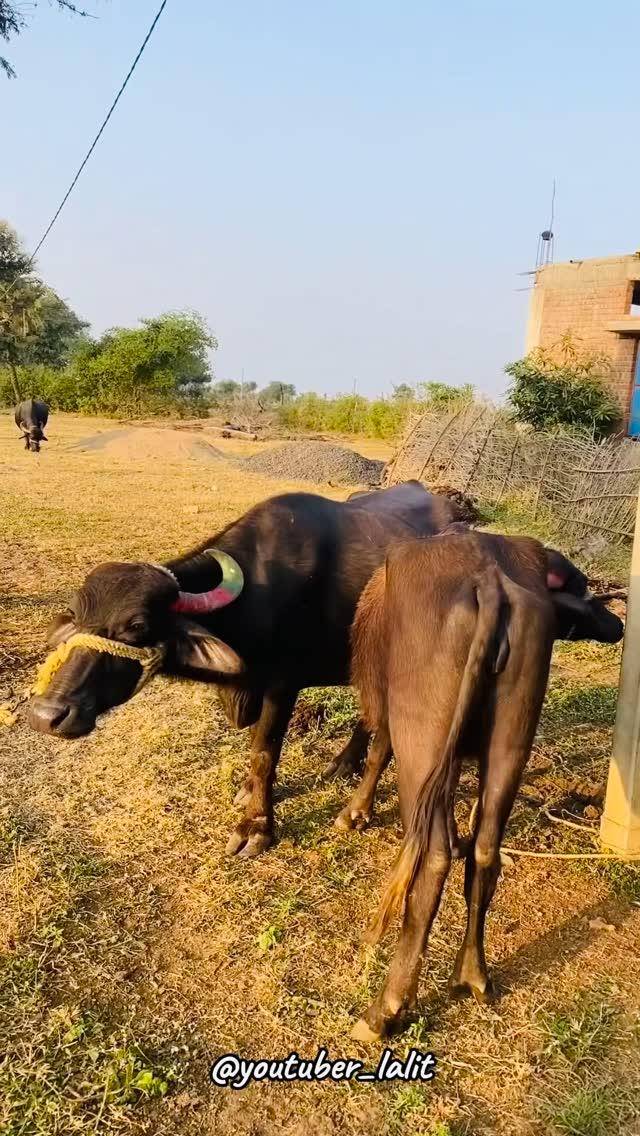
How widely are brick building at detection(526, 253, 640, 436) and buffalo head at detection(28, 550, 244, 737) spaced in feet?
43.4

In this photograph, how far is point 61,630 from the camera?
9.57 feet

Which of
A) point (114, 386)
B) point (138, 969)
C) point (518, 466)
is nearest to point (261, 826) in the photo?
point (138, 969)

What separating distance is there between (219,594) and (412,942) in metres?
1.43

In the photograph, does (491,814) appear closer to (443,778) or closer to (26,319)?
(443,778)

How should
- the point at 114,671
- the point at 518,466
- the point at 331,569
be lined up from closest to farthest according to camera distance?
the point at 114,671 < the point at 331,569 < the point at 518,466

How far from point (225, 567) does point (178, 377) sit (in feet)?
119

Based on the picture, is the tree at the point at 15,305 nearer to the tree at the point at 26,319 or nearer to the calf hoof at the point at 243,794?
the tree at the point at 26,319

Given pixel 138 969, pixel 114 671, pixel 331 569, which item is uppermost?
pixel 331 569

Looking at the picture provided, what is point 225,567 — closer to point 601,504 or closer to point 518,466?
point 601,504

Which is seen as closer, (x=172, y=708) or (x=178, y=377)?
(x=172, y=708)

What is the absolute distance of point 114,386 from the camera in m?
36.8

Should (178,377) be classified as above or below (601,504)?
above

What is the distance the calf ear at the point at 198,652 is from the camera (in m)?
2.82

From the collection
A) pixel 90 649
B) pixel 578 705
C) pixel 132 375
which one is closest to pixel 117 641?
pixel 90 649
